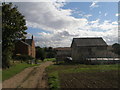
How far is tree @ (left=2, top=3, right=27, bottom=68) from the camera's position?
24.2m

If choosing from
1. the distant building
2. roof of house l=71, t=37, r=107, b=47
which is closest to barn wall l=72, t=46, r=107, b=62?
roof of house l=71, t=37, r=107, b=47

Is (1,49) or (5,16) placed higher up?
(5,16)

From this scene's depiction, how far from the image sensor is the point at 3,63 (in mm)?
25766

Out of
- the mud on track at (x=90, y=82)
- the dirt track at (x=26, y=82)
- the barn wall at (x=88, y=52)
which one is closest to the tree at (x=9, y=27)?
the dirt track at (x=26, y=82)

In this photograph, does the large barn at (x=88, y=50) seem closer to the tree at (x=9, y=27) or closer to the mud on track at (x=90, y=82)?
the tree at (x=9, y=27)

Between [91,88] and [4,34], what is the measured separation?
17365mm

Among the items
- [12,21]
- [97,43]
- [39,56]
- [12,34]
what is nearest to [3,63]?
[12,34]

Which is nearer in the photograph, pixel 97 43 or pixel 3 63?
pixel 3 63

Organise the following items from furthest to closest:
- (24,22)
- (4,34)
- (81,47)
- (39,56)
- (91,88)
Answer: (39,56)
(81,47)
(24,22)
(4,34)
(91,88)

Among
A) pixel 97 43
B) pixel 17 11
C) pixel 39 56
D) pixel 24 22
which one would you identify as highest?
pixel 17 11

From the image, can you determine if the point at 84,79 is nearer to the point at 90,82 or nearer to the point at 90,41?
the point at 90,82

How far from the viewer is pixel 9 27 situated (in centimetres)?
2383

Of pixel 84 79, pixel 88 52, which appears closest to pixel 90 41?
pixel 88 52

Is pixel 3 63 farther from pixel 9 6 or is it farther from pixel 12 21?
pixel 9 6
